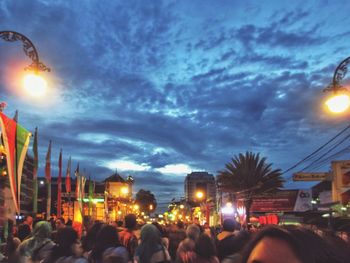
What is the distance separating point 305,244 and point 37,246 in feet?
20.0

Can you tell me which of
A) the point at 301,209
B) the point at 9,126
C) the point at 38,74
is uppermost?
the point at 38,74

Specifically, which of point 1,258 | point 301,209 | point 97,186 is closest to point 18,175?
point 1,258

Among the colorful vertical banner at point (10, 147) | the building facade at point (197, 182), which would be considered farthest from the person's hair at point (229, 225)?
the building facade at point (197, 182)

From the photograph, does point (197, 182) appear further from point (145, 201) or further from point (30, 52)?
point (30, 52)

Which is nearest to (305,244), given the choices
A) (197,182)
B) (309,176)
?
(309,176)

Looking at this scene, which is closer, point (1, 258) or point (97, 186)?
point (1, 258)

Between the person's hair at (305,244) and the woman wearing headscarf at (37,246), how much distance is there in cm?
574

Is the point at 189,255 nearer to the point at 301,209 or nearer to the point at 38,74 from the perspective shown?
the point at 38,74

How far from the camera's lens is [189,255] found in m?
6.68

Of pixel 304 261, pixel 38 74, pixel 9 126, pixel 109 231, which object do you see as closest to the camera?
pixel 304 261

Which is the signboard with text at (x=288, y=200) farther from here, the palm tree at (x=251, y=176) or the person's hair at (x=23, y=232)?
the person's hair at (x=23, y=232)

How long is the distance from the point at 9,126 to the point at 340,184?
23.0 metres

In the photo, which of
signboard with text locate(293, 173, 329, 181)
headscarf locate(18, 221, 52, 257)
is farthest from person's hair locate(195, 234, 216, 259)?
signboard with text locate(293, 173, 329, 181)

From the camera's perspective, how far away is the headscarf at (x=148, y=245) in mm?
7016
